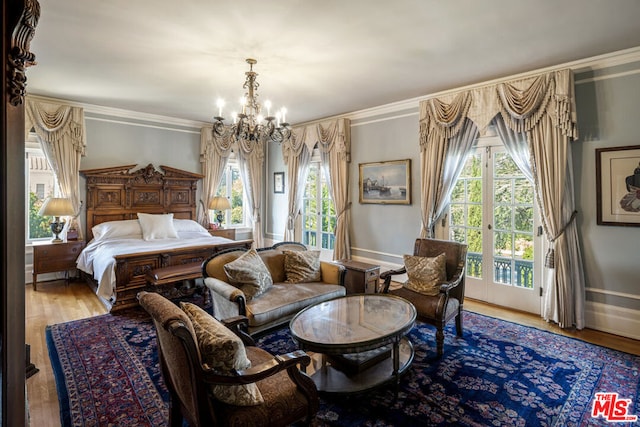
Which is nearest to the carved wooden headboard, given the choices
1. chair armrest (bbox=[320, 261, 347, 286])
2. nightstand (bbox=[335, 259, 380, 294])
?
chair armrest (bbox=[320, 261, 347, 286])

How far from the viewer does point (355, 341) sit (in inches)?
81.7

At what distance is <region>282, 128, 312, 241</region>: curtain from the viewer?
6367 millimetres

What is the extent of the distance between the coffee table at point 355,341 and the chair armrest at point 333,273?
2.81 ft

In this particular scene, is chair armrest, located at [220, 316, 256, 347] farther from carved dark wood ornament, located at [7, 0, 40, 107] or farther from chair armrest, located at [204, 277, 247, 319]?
carved dark wood ornament, located at [7, 0, 40, 107]

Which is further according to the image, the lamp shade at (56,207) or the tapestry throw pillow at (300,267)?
the lamp shade at (56,207)

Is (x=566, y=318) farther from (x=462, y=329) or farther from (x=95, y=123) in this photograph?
(x=95, y=123)

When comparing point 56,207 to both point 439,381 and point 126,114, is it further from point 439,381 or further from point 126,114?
point 439,381

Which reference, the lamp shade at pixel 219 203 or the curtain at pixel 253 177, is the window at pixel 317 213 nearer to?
the curtain at pixel 253 177

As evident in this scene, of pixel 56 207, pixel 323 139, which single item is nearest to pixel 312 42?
pixel 323 139

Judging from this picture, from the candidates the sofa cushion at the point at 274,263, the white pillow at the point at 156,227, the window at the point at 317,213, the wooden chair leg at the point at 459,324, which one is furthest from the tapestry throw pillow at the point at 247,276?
the window at the point at 317,213

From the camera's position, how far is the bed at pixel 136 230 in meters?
3.87

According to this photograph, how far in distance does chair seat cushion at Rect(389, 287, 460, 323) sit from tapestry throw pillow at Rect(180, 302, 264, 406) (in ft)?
5.90

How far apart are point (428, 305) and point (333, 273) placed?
1.11m

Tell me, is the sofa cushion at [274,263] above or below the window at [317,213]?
below
